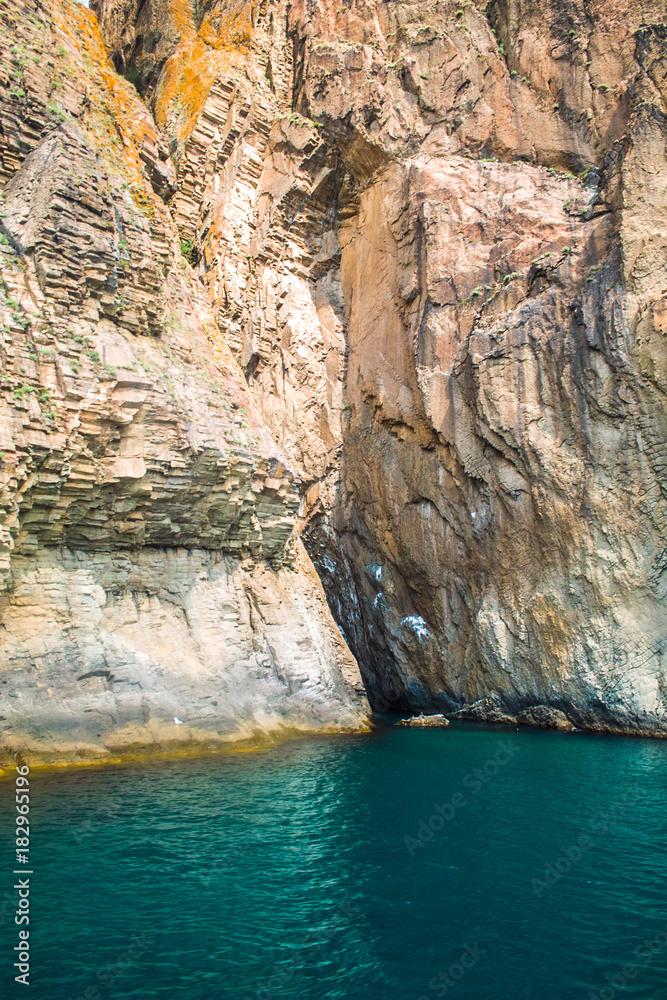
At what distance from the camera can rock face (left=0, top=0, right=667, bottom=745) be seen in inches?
795

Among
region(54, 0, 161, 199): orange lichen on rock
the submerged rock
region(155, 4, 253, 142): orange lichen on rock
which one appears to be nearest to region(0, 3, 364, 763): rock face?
region(54, 0, 161, 199): orange lichen on rock

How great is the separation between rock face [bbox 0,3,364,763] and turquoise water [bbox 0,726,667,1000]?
10.9ft

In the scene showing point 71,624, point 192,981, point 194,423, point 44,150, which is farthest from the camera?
point 194,423

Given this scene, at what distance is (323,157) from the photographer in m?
34.5

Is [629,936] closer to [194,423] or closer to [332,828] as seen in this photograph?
[332,828]

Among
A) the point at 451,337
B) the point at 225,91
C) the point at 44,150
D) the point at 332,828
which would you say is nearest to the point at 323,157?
the point at 225,91

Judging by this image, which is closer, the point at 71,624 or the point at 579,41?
the point at 71,624

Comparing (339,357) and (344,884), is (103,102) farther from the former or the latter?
(344,884)

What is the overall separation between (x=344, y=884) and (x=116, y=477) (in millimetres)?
13892

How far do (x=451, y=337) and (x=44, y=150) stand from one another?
17.3m

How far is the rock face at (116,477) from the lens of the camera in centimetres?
1811

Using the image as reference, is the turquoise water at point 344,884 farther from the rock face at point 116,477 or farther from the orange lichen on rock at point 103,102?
the orange lichen on rock at point 103,102

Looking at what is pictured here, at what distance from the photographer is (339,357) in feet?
114

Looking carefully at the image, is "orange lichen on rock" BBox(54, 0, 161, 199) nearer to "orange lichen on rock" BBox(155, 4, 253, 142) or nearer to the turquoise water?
"orange lichen on rock" BBox(155, 4, 253, 142)
